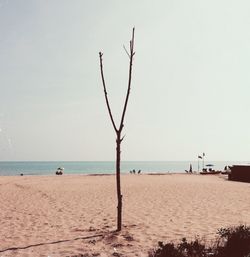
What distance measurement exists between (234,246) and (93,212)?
27.5ft

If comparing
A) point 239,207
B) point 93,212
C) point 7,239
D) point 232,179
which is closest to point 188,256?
point 7,239

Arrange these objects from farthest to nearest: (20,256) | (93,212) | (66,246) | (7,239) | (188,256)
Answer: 1. (93,212)
2. (7,239)
3. (66,246)
4. (20,256)
5. (188,256)

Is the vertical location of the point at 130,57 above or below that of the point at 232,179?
above

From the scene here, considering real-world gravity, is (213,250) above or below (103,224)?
above

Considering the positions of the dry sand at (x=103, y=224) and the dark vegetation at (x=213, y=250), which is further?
the dry sand at (x=103, y=224)

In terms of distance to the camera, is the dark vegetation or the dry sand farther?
the dry sand

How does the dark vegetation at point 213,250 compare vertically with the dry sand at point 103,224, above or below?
above

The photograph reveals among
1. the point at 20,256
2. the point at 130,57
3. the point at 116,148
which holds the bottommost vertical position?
the point at 20,256

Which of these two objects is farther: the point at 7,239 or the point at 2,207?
the point at 2,207

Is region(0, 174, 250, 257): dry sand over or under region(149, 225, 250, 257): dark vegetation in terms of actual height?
under

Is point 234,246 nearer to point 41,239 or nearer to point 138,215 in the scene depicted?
point 41,239

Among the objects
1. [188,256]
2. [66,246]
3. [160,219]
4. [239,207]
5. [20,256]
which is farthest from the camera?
[239,207]

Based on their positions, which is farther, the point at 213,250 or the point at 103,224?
the point at 103,224

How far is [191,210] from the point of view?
50.7ft
